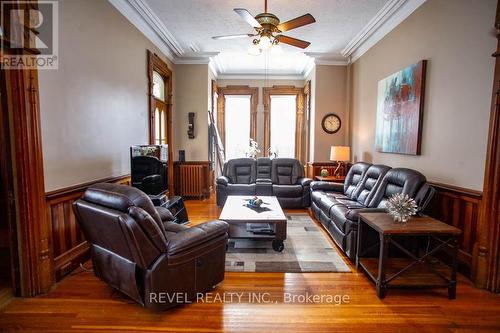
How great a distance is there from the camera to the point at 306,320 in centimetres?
194

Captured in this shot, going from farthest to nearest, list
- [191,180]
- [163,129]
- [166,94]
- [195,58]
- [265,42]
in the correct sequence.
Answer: [191,180] < [195,58] < [166,94] < [163,129] < [265,42]

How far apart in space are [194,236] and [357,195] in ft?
9.27

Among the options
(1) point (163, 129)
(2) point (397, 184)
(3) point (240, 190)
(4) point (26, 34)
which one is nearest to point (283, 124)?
(3) point (240, 190)

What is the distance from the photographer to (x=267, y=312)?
202 cm

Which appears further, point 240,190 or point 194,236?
point 240,190

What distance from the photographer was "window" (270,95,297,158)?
7535 mm

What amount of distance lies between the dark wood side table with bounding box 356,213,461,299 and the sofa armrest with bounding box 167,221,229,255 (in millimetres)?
1383

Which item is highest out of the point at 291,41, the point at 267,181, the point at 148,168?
the point at 291,41

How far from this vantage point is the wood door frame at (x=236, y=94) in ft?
24.2

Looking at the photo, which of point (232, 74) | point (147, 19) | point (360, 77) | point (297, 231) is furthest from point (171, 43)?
point (297, 231)

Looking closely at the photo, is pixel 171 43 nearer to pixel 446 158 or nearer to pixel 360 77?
pixel 360 77

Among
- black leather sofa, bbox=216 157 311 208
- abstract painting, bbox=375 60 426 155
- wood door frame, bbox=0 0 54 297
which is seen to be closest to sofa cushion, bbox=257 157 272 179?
black leather sofa, bbox=216 157 311 208

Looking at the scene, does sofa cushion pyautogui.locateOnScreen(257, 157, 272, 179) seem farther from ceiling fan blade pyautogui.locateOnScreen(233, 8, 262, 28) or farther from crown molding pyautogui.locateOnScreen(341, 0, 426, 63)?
ceiling fan blade pyautogui.locateOnScreen(233, 8, 262, 28)

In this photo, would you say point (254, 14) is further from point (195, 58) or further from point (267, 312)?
point (267, 312)
